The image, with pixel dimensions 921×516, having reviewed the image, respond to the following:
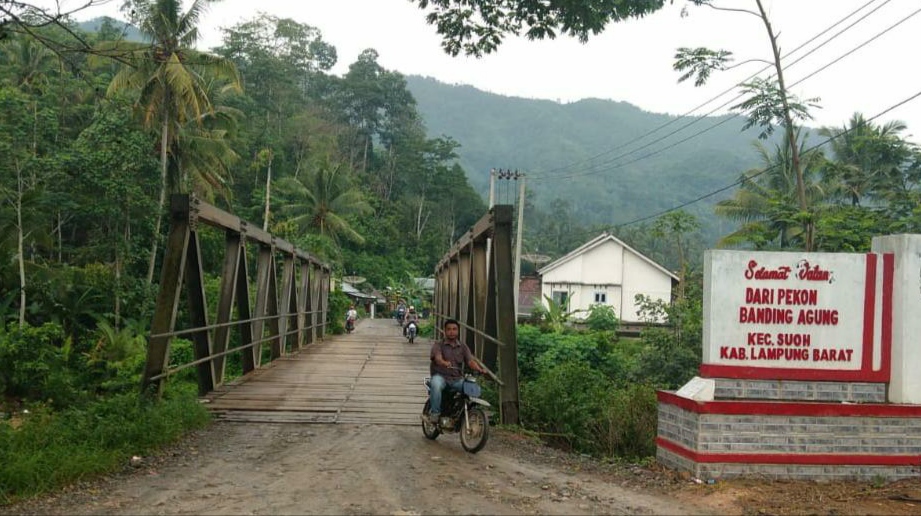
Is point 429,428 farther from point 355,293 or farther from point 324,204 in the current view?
point 355,293

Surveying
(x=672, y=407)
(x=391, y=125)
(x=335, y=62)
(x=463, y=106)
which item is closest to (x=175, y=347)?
(x=672, y=407)

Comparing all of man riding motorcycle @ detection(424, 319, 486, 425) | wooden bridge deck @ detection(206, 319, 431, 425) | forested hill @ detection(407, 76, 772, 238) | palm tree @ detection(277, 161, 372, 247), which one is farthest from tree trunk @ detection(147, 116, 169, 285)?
forested hill @ detection(407, 76, 772, 238)

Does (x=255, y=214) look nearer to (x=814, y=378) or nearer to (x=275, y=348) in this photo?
(x=275, y=348)

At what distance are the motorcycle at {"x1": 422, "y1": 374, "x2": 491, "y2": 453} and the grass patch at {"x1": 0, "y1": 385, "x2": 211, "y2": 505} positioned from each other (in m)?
2.31

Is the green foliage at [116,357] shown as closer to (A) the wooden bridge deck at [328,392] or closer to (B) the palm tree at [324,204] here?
(A) the wooden bridge deck at [328,392]

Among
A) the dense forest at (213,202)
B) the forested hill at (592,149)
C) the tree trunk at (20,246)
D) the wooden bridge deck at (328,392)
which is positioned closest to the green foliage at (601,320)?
the dense forest at (213,202)

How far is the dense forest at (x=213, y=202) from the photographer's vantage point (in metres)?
9.30

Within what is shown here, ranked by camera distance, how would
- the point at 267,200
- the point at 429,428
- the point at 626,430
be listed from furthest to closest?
the point at 267,200 < the point at 626,430 < the point at 429,428

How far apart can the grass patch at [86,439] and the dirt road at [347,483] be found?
6.5 inches

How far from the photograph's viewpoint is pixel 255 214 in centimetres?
4350

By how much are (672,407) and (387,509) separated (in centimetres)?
276

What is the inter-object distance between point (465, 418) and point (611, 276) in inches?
1414

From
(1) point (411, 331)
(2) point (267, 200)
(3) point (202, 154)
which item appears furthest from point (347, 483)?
(2) point (267, 200)

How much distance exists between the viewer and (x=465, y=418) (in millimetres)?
7395
